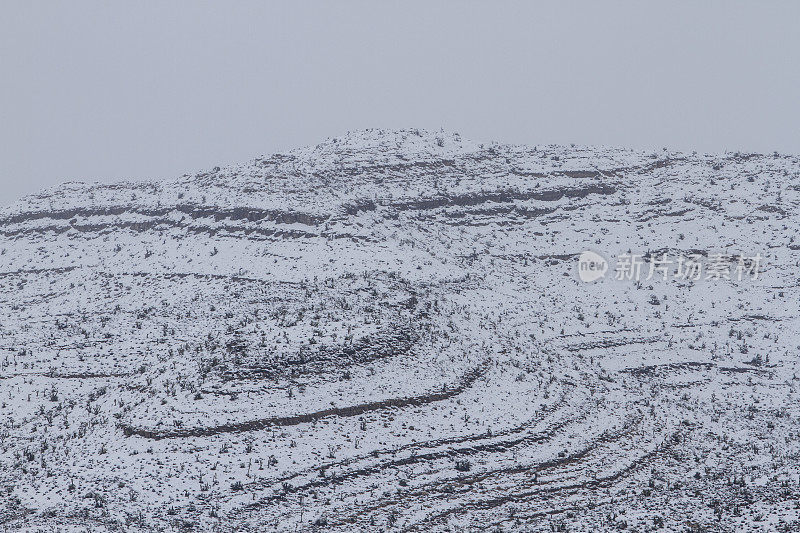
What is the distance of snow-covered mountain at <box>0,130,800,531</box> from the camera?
3453 cm

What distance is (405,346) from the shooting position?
1769 inches

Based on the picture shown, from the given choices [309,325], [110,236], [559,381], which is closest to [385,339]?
[309,325]

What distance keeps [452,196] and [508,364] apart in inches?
1383

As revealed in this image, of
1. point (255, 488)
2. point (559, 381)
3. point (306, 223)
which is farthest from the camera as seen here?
point (306, 223)

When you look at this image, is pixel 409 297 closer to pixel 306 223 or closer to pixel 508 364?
pixel 508 364

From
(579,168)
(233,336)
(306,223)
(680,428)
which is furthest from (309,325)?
(579,168)

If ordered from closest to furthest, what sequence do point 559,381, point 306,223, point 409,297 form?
point 559,381, point 409,297, point 306,223

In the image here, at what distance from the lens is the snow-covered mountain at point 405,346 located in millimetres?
34531

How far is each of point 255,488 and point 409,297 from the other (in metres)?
22.4

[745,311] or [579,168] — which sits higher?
[579,168]

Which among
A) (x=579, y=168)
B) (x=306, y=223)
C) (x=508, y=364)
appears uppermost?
(x=579, y=168)

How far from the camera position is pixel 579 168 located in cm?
8438

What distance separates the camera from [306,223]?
71812mm

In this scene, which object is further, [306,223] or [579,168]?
[579,168]
